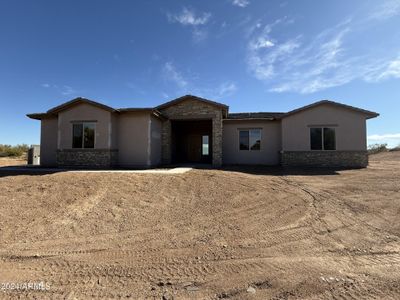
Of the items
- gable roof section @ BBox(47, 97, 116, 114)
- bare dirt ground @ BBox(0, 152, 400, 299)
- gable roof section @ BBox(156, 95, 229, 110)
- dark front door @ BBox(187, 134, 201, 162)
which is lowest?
bare dirt ground @ BBox(0, 152, 400, 299)

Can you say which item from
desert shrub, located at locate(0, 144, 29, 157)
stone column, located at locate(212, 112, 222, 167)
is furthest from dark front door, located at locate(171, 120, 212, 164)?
desert shrub, located at locate(0, 144, 29, 157)

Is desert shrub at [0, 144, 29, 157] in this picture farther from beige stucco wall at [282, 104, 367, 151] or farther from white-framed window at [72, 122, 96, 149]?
beige stucco wall at [282, 104, 367, 151]

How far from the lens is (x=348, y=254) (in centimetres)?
395

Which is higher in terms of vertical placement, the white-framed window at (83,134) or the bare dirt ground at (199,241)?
the white-framed window at (83,134)

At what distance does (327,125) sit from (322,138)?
909 millimetres

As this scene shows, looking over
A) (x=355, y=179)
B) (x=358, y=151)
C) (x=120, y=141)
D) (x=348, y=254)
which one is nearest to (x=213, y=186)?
(x=348, y=254)

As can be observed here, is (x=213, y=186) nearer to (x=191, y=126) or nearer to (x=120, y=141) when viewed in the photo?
(x=120, y=141)

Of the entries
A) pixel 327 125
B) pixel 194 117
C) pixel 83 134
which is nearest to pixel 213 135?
pixel 194 117

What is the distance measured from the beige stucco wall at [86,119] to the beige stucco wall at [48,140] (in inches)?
94.4

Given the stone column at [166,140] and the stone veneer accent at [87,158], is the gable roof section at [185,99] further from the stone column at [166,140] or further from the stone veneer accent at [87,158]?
the stone veneer accent at [87,158]

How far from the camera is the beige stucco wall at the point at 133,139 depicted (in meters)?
14.1

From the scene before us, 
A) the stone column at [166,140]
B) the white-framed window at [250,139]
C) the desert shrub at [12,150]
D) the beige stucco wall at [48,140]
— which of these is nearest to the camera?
the beige stucco wall at [48,140]

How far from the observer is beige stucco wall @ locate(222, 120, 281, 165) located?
1645cm

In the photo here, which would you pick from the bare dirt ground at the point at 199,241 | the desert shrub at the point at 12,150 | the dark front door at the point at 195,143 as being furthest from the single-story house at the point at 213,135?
the desert shrub at the point at 12,150
